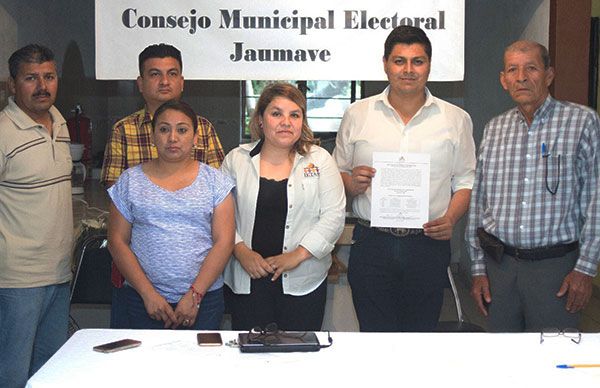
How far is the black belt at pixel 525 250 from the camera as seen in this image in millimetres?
3303

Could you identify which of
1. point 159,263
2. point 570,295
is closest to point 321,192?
point 159,263

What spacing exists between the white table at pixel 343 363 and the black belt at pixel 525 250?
73 cm

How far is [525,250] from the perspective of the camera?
3314 mm

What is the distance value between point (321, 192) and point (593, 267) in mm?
1118

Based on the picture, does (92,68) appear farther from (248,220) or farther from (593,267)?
(593,267)

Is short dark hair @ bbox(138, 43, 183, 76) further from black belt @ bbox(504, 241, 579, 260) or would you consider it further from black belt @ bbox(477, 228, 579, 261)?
black belt @ bbox(504, 241, 579, 260)

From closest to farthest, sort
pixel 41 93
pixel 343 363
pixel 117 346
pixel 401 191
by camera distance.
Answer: pixel 343 363
pixel 117 346
pixel 401 191
pixel 41 93

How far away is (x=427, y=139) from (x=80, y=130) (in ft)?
16.7

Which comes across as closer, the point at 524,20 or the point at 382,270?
the point at 382,270

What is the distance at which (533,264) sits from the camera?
3314 mm

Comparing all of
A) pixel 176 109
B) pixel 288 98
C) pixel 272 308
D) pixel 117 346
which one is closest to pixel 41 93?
pixel 176 109

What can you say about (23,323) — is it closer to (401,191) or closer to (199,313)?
(199,313)

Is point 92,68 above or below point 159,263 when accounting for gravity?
above

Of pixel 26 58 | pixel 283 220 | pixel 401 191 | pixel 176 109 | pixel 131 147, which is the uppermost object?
pixel 26 58
